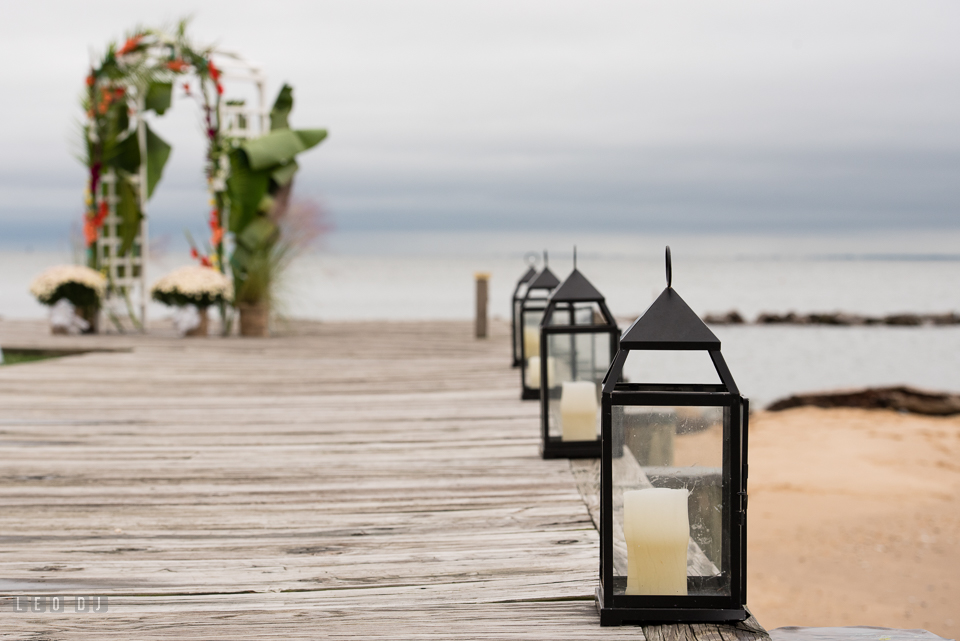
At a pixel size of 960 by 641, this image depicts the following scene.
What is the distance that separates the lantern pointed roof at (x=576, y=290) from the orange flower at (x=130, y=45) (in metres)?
6.95

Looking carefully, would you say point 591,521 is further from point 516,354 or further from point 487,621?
point 516,354

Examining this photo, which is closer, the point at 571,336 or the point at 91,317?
the point at 571,336

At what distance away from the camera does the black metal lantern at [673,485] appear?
1543 millimetres

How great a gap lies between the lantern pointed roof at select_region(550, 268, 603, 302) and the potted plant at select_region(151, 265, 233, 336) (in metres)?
5.86

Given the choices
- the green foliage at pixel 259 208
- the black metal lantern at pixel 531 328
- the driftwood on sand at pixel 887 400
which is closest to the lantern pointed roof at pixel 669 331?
the black metal lantern at pixel 531 328

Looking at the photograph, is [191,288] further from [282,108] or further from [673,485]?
[673,485]

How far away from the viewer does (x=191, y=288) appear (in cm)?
786

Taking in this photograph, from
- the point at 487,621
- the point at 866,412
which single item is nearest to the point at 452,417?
the point at 487,621

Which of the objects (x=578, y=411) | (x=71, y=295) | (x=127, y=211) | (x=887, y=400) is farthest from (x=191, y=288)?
(x=887, y=400)

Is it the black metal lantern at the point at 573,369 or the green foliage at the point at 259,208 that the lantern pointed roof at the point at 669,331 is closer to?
the black metal lantern at the point at 573,369

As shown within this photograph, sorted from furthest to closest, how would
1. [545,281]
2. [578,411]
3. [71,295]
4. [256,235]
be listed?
1. [256,235]
2. [71,295]
3. [545,281]
4. [578,411]

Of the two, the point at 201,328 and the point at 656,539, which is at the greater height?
the point at 656,539

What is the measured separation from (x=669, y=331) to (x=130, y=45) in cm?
814

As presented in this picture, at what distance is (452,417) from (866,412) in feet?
29.5
